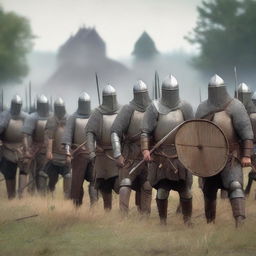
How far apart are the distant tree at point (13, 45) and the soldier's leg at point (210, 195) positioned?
3268cm

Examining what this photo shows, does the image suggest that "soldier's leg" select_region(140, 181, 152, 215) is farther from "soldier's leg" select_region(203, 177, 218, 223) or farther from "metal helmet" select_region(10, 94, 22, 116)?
"metal helmet" select_region(10, 94, 22, 116)

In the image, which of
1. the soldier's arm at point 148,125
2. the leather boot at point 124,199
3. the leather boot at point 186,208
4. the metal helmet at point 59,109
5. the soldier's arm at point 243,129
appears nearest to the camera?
the soldier's arm at point 243,129

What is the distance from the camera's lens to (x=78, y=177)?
46.6ft

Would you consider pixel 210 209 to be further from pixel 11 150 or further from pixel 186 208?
pixel 11 150

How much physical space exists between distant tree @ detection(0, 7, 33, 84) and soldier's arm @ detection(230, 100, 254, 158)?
33.1 metres

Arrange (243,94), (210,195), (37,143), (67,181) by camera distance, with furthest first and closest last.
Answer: (37,143) < (67,181) < (243,94) < (210,195)

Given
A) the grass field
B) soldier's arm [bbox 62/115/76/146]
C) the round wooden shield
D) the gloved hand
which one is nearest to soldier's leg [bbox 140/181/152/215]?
the grass field

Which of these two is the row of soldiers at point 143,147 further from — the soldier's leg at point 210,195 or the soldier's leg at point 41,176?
the soldier's leg at point 41,176

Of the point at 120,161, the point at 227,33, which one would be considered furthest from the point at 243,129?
the point at 227,33

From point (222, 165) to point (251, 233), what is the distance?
93 centimetres

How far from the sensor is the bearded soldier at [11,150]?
1659cm

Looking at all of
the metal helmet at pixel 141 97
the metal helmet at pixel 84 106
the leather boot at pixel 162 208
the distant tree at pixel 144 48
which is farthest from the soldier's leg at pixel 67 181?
the distant tree at pixel 144 48

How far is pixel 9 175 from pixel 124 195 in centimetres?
499

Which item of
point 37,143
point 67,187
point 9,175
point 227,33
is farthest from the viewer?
point 227,33
